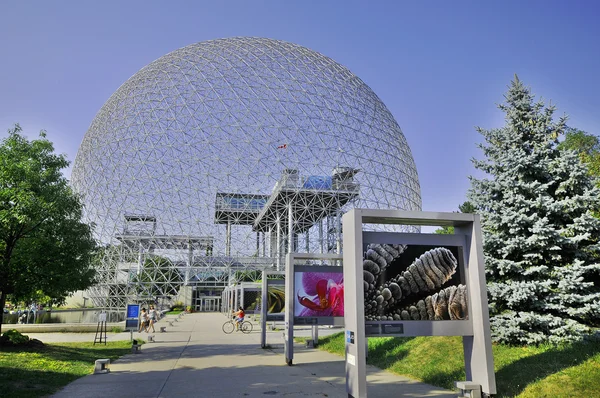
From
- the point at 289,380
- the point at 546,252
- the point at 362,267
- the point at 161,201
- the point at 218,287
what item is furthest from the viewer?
the point at 218,287

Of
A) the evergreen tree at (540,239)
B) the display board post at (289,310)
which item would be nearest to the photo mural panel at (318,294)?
the display board post at (289,310)

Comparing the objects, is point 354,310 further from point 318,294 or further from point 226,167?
point 226,167

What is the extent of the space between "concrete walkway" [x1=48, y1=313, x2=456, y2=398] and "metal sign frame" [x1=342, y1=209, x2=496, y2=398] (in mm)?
1125

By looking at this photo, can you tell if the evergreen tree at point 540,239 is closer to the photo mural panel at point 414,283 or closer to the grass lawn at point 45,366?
the photo mural panel at point 414,283

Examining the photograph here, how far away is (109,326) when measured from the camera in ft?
80.5

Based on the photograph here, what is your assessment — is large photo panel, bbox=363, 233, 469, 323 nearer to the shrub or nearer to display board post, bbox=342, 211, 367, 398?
display board post, bbox=342, 211, 367, 398

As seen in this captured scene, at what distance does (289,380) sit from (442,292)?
407 centimetres

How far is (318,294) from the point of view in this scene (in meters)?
12.5

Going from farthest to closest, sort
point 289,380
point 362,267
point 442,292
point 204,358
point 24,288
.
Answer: point 24,288 → point 204,358 → point 289,380 → point 442,292 → point 362,267

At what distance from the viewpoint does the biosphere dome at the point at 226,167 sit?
42812 millimetres

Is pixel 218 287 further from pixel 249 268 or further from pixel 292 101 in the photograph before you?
pixel 292 101

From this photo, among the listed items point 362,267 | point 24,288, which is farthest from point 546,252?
point 24,288

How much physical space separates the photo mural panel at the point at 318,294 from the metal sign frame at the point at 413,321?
17.9ft

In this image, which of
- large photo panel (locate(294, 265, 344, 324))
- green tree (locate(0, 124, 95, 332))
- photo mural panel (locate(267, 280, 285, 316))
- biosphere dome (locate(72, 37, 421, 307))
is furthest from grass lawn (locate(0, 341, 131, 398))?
biosphere dome (locate(72, 37, 421, 307))
